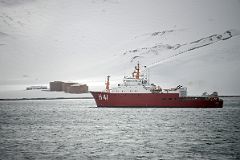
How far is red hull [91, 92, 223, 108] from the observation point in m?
80.4

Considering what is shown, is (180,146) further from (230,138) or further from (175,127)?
(175,127)

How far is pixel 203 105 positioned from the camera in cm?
8362

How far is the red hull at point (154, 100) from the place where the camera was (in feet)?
264

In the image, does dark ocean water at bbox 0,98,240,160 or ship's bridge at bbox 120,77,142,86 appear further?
ship's bridge at bbox 120,77,142,86

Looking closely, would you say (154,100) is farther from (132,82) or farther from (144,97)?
(132,82)

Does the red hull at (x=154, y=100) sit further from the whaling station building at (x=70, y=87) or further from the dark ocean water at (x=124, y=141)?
the whaling station building at (x=70, y=87)

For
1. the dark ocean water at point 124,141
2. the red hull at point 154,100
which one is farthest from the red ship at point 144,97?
the dark ocean water at point 124,141

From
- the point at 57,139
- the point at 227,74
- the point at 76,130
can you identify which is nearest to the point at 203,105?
→ the point at 76,130

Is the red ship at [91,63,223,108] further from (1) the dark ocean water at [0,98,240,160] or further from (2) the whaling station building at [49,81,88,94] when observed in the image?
(2) the whaling station building at [49,81,88,94]

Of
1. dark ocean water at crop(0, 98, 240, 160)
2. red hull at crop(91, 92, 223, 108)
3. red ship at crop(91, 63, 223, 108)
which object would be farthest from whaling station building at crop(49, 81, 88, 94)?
dark ocean water at crop(0, 98, 240, 160)

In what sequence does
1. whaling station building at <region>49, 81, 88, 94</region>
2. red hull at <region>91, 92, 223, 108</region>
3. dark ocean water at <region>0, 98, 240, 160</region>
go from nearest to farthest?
dark ocean water at <region>0, 98, 240, 160</region> → red hull at <region>91, 92, 223, 108</region> → whaling station building at <region>49, 81, 88, 94</region>

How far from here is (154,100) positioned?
263ft

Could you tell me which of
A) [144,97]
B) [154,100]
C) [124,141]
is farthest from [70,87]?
[124,141]

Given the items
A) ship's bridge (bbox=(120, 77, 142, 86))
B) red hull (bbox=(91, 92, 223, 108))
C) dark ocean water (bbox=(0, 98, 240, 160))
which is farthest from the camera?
red hull (bbox=(91, 92, 223, 108))
